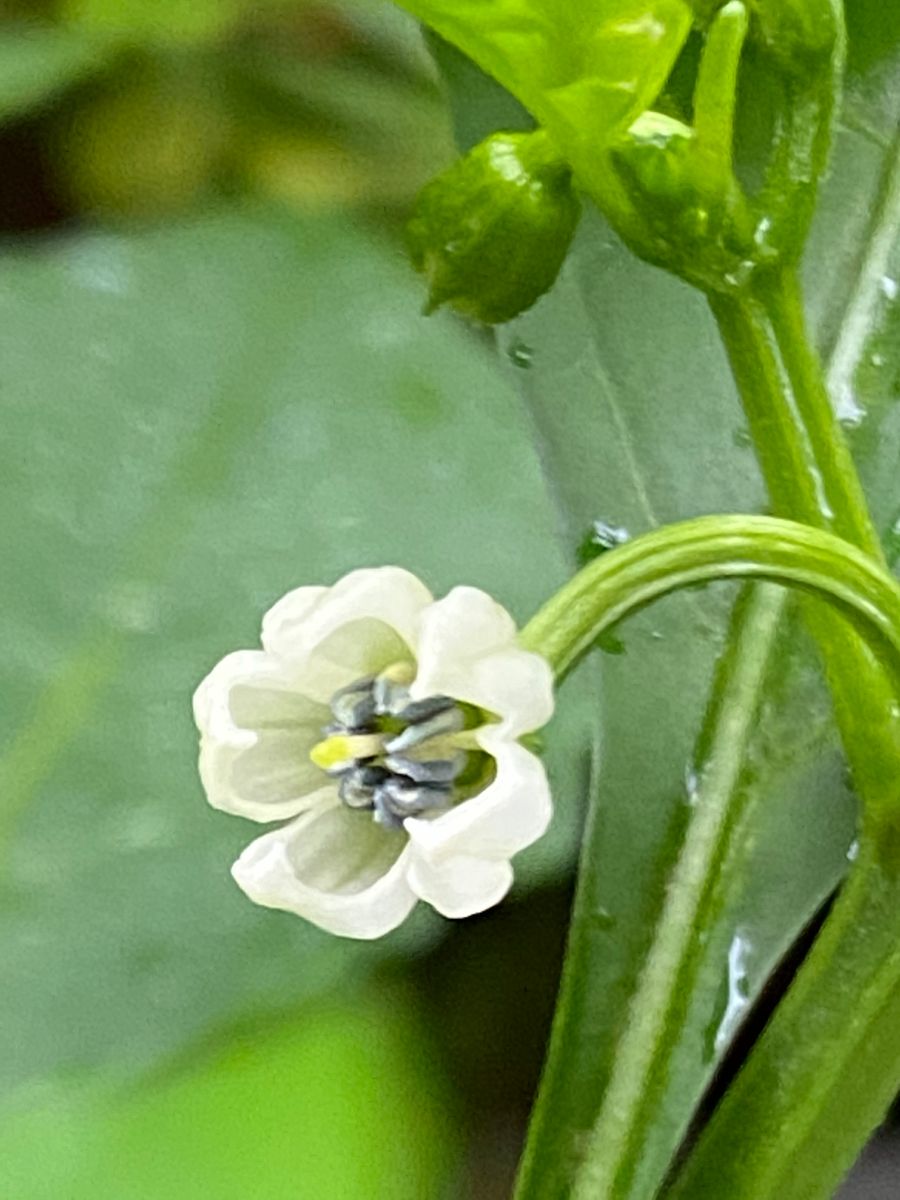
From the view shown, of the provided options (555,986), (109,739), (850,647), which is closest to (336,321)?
(109,739)

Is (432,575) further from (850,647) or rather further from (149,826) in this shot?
(850,647)

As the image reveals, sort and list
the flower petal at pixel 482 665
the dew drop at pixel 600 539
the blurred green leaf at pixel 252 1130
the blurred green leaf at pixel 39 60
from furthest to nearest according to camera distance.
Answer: the blurred green leaf at pixel 39 60 → the blurred green leaf at pixel 252 1130 → the dew drop at pixel 600 539 → the flower petal at pixel 482 665

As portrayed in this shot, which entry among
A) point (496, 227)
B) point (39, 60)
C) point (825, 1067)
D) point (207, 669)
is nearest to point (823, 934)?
point (825, 1067)

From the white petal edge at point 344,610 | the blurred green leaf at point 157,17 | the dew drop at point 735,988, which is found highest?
the white petal edge at point 344,610

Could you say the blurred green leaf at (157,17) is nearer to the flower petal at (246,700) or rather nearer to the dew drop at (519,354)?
the dew drop at (519,354)

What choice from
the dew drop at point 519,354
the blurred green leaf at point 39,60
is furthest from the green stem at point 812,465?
the blurred green leaf at point 39,60

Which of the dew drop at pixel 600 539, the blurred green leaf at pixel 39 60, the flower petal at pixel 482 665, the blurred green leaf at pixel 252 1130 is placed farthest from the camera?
the blurred green leaf at pixel 39 60

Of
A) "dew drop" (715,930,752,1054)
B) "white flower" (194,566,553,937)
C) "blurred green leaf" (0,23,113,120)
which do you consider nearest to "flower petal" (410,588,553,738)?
"white flower" (194,566,553,937)

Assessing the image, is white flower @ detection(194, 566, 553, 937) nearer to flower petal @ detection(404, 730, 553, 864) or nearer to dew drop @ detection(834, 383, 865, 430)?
flower petal @ detection(404, 730, 553, 864)
